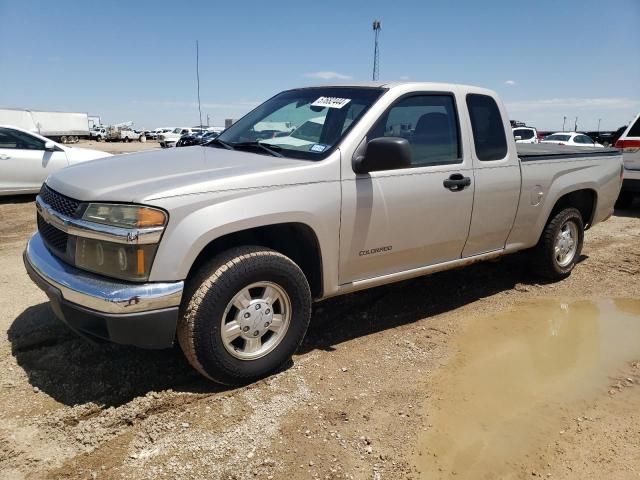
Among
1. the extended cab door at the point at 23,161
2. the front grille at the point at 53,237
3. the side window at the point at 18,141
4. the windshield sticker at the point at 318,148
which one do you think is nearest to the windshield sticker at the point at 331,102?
the windshield sticker at the point at 318,148

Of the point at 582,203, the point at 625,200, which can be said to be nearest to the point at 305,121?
the point at 582,203

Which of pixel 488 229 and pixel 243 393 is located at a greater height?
pixel 488 229

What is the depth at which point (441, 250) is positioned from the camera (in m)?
3.98

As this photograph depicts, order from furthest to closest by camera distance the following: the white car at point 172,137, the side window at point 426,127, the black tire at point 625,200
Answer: the white car at point 172,137 < the black tire at point 625,200 < the side window at point 426,127

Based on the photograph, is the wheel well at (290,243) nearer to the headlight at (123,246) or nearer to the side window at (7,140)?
the headlight at (123,246)

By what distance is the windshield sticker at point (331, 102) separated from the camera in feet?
12.1

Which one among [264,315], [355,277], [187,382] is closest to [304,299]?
[264,315]

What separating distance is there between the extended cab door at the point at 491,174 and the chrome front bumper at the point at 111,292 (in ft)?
8.26

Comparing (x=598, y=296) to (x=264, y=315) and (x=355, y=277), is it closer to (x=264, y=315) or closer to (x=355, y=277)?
(x=355, y=277)

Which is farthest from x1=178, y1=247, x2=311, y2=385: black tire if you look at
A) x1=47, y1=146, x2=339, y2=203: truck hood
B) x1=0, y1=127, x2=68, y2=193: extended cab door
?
x1=0, y1=127, x2=68, y2=193: extended cab door

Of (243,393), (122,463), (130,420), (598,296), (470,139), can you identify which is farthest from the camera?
(598,296)

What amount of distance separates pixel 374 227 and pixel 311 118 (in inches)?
38.2

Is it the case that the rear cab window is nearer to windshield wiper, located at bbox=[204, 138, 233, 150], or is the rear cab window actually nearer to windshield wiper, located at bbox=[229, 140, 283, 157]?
windshield wiper, located at bbox=[204, 138, 233, 150]

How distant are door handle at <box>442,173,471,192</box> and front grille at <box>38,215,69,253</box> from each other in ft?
8.51
